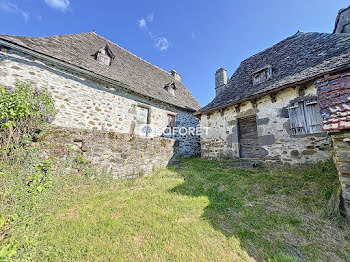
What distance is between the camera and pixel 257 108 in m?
6.20

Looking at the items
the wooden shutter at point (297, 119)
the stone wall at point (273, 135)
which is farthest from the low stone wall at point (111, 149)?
the wooden shutter at point (297, 119)

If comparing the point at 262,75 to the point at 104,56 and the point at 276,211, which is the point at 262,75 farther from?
the point at 104,56

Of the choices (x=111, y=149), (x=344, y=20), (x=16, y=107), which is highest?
(x=344, y=20)

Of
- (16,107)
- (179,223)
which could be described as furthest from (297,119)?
(16,107)

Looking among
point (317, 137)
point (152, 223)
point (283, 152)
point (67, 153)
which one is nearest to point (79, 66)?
point (67, 153)

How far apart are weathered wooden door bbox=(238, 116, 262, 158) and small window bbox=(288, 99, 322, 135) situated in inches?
55.2

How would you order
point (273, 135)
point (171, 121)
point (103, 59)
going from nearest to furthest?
point (273, 135) < point (103, 59) < point (171, 121)

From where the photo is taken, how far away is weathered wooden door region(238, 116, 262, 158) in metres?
6.25

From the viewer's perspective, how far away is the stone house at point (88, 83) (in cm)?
492

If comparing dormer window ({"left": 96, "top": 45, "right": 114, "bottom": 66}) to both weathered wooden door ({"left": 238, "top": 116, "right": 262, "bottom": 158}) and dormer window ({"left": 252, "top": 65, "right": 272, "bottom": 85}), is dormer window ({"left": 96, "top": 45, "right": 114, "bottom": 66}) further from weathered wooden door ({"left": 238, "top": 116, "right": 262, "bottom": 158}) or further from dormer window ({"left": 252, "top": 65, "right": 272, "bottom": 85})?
dormer window ({"left": 252, "top": 65, "right": 272, "bottom": 85})

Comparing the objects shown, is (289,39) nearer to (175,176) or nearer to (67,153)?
(175,176)

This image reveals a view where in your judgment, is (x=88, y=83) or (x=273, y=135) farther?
(x=88, y=83)

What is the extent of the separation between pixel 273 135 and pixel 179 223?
5381 millimetres

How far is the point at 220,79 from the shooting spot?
1132cm
